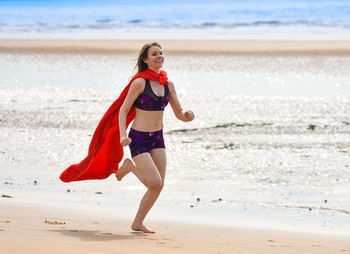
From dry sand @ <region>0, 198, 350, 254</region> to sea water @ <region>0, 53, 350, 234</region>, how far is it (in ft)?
1.74

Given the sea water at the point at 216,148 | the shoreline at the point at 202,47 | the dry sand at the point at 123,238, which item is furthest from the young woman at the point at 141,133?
the shoreline at the point at 202,47

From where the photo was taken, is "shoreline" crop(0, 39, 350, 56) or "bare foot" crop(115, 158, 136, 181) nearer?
"bare foot" crop(115, 158, 136, 181)

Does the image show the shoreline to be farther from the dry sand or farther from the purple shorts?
the purple shorts

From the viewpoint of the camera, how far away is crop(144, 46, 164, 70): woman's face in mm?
7402

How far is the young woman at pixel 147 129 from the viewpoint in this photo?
23.9 feet

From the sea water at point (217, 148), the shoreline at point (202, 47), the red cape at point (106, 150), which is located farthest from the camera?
the shoreline at point (202, 47)

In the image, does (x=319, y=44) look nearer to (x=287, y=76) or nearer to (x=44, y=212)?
(x=287, y=76)

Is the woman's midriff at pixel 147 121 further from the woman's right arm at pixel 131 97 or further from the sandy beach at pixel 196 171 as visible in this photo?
the sandy beach at pixel 196 171

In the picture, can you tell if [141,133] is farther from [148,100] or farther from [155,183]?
[155,183]

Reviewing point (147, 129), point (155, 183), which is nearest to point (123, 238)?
point (155, 183)

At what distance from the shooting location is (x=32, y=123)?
50.4 ft

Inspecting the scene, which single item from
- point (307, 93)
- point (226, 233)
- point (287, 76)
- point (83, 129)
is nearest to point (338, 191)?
point (226, 233)

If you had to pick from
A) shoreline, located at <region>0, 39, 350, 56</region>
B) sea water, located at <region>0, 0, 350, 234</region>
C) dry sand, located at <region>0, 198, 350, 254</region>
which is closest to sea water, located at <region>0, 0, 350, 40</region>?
shoreline, located at <region>0, 39, 350, 56</region>

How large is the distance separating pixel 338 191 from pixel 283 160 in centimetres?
198
